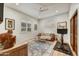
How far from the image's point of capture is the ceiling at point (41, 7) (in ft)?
7.35

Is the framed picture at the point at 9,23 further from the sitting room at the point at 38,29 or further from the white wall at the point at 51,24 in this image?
the white wall at the point at 51,24

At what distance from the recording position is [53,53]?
7.43 ft

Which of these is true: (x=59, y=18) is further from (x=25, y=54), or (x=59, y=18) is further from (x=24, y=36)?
(x=25, y=54)

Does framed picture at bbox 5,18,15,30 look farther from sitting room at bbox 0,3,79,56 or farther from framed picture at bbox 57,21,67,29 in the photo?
framed picture at bbox 57,21,67,29

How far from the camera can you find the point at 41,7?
227 cm

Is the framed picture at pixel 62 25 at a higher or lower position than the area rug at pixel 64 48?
higher

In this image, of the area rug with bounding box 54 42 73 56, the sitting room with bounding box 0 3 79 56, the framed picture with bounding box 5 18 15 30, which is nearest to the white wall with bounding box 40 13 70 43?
the sitting room with bounding box 0 3 79 56

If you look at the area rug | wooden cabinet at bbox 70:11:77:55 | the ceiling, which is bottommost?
the area rug

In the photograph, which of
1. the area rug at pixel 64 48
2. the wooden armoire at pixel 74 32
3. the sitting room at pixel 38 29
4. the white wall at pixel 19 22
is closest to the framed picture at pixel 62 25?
the sitting room at pixel 38 29

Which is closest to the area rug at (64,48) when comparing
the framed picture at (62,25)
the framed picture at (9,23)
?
the framed picture at (62,25)

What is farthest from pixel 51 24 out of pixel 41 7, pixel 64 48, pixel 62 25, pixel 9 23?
pixel 9 23

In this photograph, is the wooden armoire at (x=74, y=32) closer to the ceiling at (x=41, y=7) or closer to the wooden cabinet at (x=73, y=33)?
the wooden cabinet at (x=73, y=33)

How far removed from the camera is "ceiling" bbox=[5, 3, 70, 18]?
2.24m

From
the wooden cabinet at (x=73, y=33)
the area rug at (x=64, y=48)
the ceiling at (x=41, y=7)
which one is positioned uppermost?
the ceiling at (x=41, y=7)
